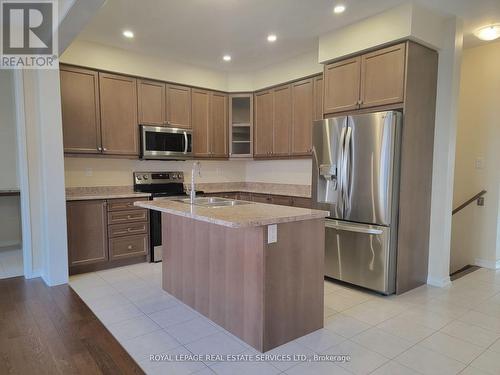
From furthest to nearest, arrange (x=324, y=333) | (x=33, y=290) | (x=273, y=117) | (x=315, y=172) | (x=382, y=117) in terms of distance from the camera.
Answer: (x=273, y=117), (x=315, y=172), (x=33, y=290), (x=382, y=117), (x=324, y=333)

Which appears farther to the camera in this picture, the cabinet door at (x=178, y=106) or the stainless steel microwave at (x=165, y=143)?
the cabinet door at (x=178, y=106)

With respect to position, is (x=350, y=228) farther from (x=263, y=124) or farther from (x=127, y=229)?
(x=127, y=229)

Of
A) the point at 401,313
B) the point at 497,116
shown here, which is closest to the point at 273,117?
the point at 497,116

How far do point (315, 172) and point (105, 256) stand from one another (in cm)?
266

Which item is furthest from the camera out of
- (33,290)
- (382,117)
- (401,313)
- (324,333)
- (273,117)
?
(273,117)

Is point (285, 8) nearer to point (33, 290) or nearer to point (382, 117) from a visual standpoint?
point (382, 117)

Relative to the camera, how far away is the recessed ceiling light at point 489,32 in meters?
3.29

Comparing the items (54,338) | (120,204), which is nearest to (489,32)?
(120,204)

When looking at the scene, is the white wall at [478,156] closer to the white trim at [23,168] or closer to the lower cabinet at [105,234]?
the lower cabinet at [105,234]

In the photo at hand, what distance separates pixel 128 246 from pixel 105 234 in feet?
1.08

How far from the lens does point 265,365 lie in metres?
2.02

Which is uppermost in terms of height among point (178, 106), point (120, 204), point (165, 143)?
point (178, 106)

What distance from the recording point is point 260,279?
212cm

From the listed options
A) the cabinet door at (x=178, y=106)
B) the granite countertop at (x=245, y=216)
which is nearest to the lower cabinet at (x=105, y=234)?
the cabinet door at (x=178, y=106)
